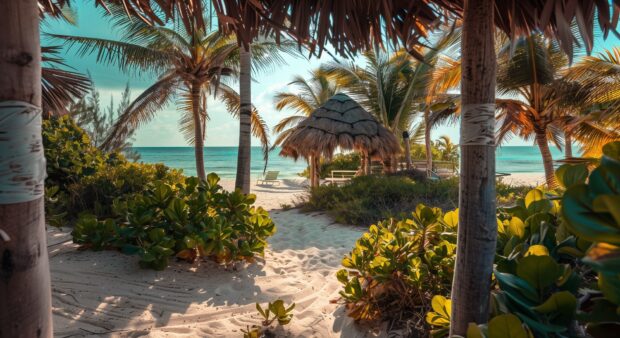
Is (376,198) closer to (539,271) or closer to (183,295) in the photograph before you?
(183,295)

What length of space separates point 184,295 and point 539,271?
278cm

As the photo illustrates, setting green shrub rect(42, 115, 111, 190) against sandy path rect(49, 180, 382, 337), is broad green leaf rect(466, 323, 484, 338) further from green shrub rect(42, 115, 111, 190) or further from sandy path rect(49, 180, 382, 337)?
green shrub rect(42, 115, 111, 190)

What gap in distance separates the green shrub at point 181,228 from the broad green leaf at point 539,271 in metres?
2.75

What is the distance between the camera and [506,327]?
842mm

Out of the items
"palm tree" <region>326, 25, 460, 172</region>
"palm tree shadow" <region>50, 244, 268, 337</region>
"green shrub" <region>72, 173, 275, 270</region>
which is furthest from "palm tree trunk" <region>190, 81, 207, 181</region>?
"palm tree" <region>326, 25, 460, 172</region>

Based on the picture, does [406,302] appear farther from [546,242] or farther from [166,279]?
[166,279]

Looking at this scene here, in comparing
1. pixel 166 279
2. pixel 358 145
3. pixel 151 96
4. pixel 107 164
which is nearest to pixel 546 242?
pixel 166 279

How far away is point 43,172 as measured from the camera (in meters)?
1.01

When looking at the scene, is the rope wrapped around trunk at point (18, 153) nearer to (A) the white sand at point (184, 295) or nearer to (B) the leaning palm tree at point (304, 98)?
(A) the white sand at point (184, 295)

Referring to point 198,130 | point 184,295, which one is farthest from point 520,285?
point 198,130

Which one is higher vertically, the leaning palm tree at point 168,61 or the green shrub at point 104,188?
the leaning palm tree at point 168,61

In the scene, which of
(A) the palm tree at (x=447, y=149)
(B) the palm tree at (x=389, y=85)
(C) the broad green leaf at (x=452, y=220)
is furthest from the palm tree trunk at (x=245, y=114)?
(A) the palm tree at (x=447, y=149)

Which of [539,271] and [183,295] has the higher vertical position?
[539,271]

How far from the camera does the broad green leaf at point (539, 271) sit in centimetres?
100
